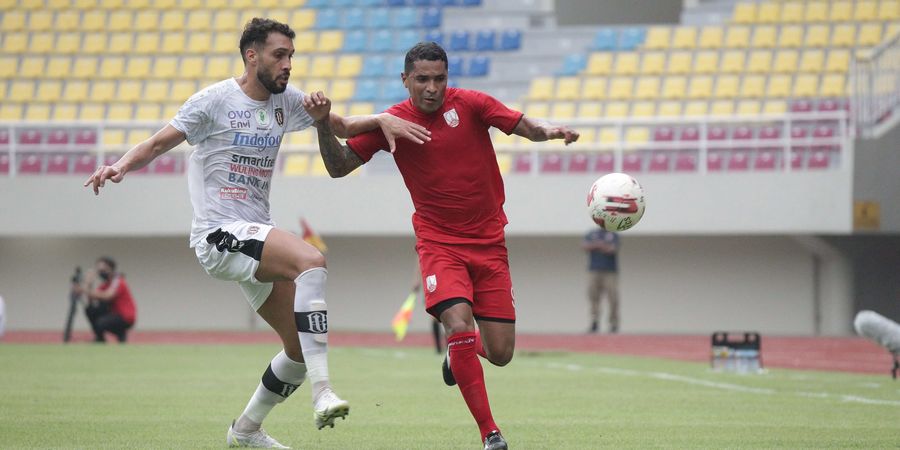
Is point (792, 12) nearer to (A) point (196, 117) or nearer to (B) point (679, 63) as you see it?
(B) point (679, 63)

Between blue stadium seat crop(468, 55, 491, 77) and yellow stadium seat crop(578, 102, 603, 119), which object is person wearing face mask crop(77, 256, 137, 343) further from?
yellow stadium seat crop(578, 102, 603, 119)

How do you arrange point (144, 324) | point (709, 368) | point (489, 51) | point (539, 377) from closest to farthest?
point (539, 377) → point (709, 368) → point (144, 324) → point (489, 51)

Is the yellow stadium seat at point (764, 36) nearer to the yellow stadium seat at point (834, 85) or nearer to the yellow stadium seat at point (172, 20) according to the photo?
the yellow stadium seat at point (834, 85)

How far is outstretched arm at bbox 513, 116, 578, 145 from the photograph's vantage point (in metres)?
7.31

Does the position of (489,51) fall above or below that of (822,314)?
above

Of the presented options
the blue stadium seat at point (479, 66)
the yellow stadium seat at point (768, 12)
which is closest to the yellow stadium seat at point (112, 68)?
the blue stadium seat at point (479, 66)

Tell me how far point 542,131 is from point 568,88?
1895 centimetres

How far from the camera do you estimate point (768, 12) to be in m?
26.6

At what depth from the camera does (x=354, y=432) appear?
27.1ft

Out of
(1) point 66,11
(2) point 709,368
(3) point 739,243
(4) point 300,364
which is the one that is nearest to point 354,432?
(4) point 300,364

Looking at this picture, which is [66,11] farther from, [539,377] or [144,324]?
[539,377]

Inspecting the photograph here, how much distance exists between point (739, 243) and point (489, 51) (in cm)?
705

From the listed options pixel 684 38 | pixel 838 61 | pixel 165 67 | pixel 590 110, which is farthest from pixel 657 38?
pixel 165 67

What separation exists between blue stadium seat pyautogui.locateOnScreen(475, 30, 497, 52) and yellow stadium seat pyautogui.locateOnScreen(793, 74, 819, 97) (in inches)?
255
